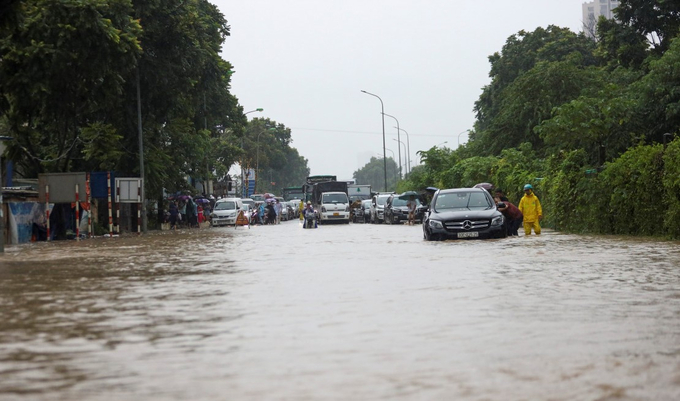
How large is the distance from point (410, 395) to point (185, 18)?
38.4 metres

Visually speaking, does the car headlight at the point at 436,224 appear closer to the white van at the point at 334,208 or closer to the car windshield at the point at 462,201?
the car windshield at the point at 462,201

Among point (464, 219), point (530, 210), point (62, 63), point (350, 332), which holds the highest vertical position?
point (62, 63)

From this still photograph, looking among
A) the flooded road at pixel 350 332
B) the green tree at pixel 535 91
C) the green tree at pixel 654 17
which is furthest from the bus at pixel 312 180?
the flooded road at pixel 350 332

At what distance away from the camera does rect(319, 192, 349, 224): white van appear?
57406 millimetres

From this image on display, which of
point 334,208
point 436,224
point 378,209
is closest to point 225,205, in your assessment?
point 334,208

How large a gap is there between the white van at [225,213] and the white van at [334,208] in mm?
4905

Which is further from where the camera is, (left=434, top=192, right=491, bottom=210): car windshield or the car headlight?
(left=434, top=192, right=491, bottom=210): car windshield

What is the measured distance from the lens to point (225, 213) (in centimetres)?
5816

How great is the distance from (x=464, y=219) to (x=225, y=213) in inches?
1303

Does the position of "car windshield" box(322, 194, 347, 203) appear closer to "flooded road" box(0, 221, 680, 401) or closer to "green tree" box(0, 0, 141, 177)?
"green tree" box(0, 0, 141, 177)

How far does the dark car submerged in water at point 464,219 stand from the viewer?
87.0ft

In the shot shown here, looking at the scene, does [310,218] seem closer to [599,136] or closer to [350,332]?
[599,136]

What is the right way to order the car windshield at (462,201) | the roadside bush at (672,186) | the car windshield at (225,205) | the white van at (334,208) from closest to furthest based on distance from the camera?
the roadside bush at (672,186) < the car windshield at (462,201) < the white van at (334,208) < the car windshield at (225,205)

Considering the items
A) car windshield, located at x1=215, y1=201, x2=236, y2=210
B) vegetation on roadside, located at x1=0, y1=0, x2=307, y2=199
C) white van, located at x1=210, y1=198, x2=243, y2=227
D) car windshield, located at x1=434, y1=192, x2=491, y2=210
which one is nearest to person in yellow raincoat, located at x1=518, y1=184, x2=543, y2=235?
car windshield, located at x1=434, y1=192, x2=491, y2=210
